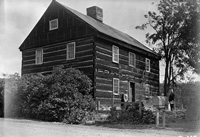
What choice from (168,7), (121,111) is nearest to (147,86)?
(168,7)

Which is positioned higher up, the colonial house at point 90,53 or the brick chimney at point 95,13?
the brick chimney at point 95,13

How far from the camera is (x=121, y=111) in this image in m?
15.9

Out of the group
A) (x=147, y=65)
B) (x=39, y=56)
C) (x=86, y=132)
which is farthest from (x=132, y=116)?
(x=147, y=65)

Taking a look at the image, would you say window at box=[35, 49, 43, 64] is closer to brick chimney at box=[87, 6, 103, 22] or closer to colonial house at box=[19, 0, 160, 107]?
colonial house at box=[19, 0, 160, 107]

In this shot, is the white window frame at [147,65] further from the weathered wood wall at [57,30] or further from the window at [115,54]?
the weathered wood wall at [57,30]

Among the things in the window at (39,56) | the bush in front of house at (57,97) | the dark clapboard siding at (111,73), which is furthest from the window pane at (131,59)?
the window at (39,56)

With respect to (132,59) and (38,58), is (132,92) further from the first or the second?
(38,58)

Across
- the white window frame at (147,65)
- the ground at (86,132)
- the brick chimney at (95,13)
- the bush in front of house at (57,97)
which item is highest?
the brick chimney at (95,13)

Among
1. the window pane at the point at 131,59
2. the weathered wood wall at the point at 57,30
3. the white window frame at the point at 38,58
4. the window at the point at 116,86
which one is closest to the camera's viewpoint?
the weathered wood wall at the point at 57,30

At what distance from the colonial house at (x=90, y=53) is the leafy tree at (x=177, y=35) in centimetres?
378

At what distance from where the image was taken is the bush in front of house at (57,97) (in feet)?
52.9

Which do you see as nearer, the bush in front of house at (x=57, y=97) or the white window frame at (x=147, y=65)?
the bush in front of house at (x=57, y=97)

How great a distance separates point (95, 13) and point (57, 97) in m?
12.5

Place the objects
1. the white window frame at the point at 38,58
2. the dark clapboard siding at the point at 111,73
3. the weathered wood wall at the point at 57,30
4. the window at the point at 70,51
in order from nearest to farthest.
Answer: the dark clapboard siding at the point at 111,73
the weathered wood wall at the point at 57,30
the window at the point at 70,51
the white window frame at the point at 38,58
